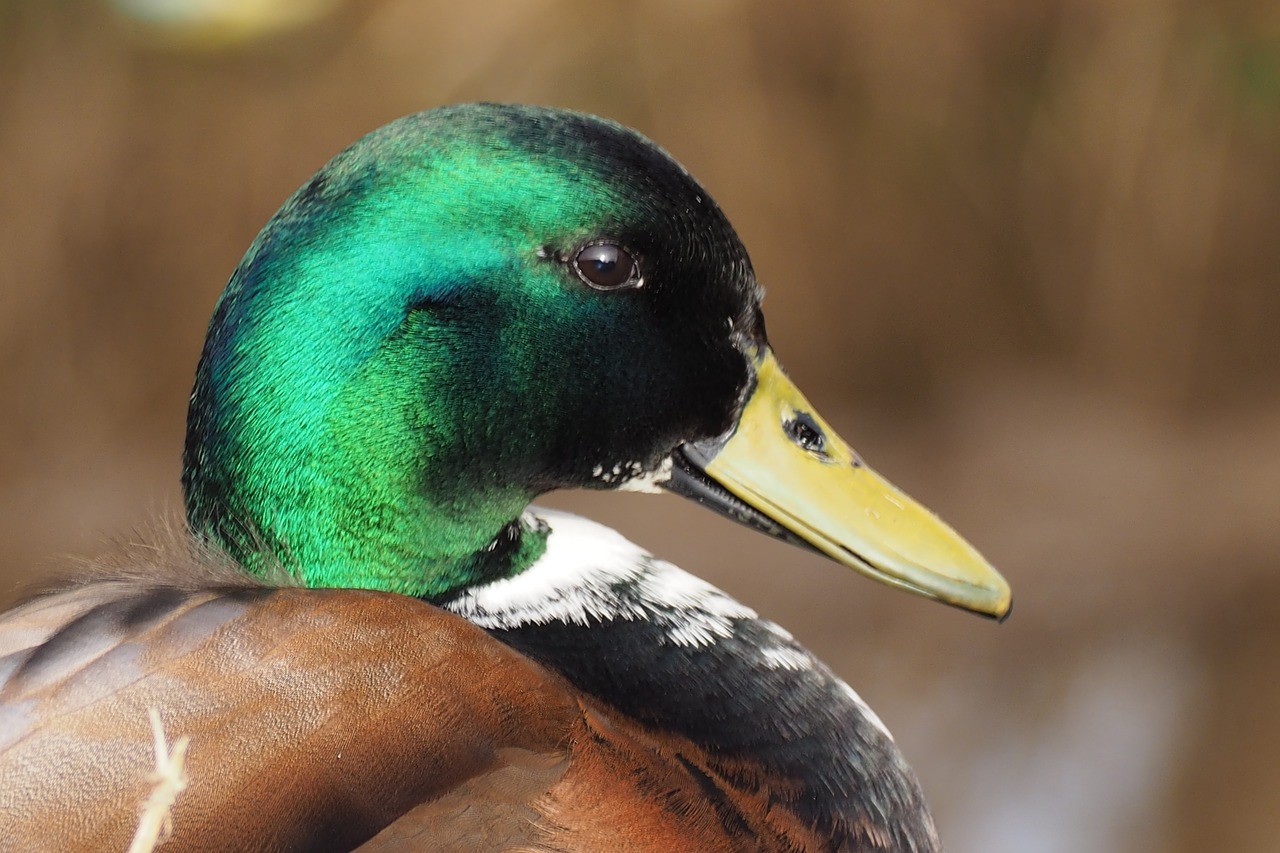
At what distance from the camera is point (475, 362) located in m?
1.06

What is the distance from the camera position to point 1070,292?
3.08 metres

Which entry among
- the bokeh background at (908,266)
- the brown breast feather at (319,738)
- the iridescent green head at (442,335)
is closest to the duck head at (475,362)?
the iridescent green head at (442,335)

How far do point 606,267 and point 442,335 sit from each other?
0.43 feet

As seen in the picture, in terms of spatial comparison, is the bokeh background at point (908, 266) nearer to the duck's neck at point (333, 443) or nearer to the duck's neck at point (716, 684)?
the duck's neck at point (716, 684)

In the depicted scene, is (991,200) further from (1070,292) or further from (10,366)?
(10,366)

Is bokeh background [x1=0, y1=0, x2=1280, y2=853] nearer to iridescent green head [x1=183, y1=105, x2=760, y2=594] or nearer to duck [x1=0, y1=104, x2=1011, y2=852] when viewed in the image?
duck [x1=0, y1=104, x2=1011, y2=852]

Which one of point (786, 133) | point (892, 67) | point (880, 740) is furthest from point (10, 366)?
point (880, 740)

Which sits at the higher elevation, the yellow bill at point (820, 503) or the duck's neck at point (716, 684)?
the yellow bill at point (820, 503)

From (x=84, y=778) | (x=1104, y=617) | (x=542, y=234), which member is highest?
(x=542, y=234)

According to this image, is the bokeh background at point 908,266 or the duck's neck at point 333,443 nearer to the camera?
the duck's neck at point 333,443

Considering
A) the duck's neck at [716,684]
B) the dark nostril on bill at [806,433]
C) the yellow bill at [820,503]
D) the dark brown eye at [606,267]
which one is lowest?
the duck's neck at [716,684]

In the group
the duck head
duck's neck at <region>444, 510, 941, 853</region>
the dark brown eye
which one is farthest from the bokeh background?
the dark brown eye

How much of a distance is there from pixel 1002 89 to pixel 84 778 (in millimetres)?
2513

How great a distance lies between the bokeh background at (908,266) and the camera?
8.76 ft
